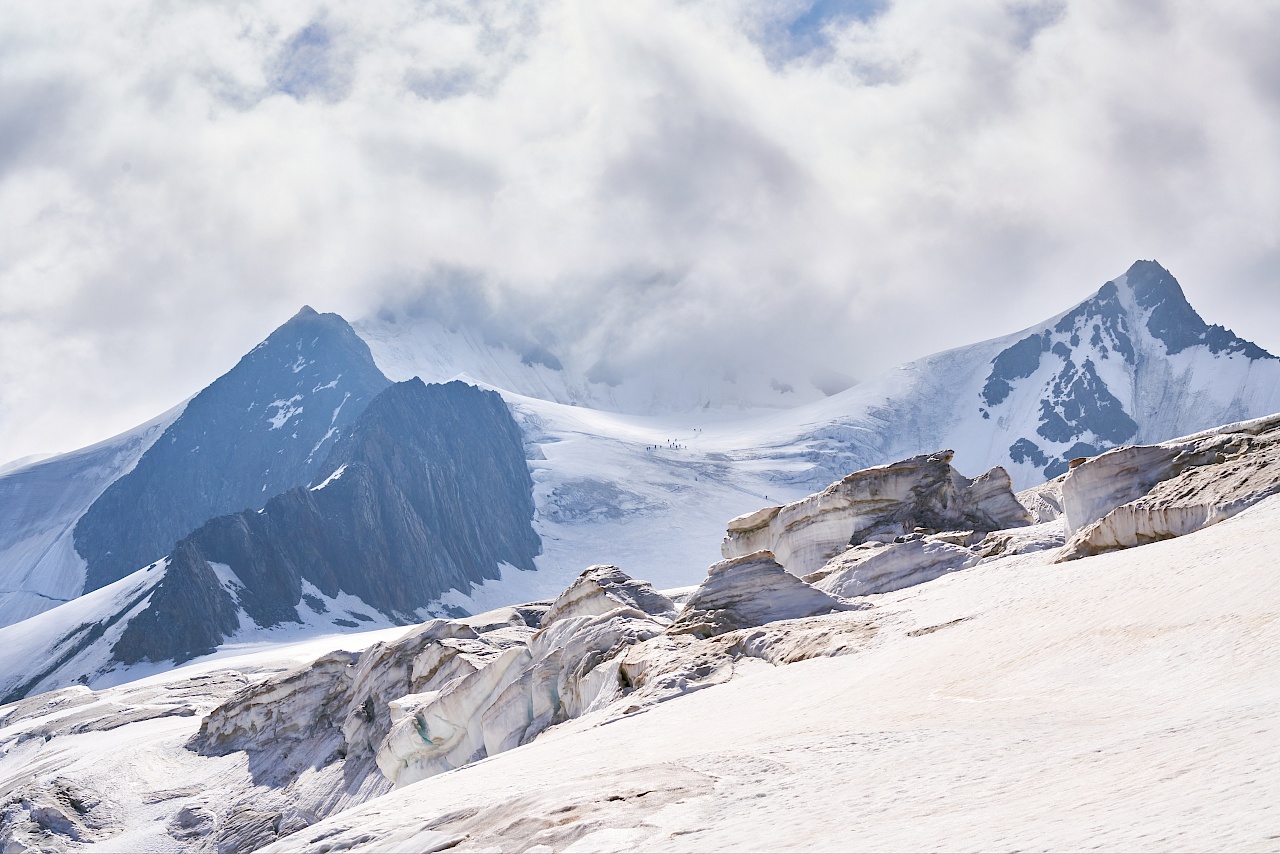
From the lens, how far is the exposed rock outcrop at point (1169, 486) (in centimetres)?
3144

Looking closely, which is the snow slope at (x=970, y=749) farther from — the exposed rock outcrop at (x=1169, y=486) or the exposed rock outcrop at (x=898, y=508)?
the exposed rock outcrop at (x=898, y=508)

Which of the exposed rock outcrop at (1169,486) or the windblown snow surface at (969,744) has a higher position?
the exposed rock outcrop at (1169,486)

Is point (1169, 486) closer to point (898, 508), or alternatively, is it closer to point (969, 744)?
point (898, 508)

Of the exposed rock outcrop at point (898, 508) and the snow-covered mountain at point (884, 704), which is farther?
the exposed rock outcrop at point (898, 508)

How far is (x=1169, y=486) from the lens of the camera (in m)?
34.1

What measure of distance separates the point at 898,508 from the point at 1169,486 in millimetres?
16071

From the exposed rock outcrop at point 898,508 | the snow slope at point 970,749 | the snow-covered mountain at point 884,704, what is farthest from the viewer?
the exposed rock outcrop at point 898,508

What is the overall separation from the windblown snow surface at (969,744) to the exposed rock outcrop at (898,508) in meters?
16.6

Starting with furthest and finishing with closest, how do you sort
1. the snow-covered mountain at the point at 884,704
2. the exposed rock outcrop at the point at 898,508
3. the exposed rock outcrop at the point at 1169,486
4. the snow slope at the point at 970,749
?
1. the exposed rock outcrop at the point at 898,508
2. the exposed rock outcrop at the point at 1169,486
3. the snow-covered mountain at the point at 884,704
4. the snow slope at the point at 970,749

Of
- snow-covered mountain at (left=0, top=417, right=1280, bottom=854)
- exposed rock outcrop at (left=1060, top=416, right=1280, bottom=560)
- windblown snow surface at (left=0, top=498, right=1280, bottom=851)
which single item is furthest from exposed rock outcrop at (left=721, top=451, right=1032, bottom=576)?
windblown snow surface at (left=0, top=498, right=1280, bottom=851)

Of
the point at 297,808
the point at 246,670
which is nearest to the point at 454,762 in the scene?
the point at 297,808

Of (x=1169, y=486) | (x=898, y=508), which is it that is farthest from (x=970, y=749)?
(x=898, y=508)

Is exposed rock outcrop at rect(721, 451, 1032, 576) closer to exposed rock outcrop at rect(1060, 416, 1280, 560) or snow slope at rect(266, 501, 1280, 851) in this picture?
exposed rock outcrop at rect(1060, 416, 1280, 560)

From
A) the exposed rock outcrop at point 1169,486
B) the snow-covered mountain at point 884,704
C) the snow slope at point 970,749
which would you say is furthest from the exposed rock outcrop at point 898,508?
the snow slope at point 970,749
